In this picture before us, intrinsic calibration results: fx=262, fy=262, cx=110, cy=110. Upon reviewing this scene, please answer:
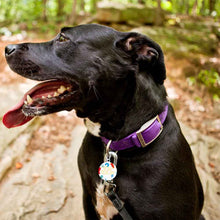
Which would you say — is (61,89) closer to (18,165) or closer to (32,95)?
(32,95)

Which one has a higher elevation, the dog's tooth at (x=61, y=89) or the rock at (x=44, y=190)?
the dog's tooth at (x=61, y=89)

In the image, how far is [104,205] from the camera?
2.10m

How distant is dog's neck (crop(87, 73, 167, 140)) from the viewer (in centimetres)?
196

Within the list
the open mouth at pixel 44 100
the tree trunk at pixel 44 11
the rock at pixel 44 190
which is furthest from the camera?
the tree trunk at pixel 44 11

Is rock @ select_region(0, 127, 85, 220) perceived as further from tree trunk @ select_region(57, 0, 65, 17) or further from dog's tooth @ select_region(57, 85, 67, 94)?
tree trunk @ select_region(57, 0, 65, 17)

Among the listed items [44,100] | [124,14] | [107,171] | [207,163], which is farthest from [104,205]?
[124,14]

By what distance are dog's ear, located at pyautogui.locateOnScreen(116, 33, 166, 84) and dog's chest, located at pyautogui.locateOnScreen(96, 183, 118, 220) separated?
3.20 feet

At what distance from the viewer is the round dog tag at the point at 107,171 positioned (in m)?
1.90

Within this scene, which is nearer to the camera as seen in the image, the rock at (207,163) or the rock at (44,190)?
the rock at (44,190)

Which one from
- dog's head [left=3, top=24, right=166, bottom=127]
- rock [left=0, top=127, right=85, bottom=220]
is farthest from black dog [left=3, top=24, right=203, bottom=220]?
rock [left=0, top=127, right=85, bottom=220]

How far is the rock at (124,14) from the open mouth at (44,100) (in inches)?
282

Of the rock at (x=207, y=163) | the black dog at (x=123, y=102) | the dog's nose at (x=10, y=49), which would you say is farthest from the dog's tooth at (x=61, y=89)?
the rock at (x=207, y=163)

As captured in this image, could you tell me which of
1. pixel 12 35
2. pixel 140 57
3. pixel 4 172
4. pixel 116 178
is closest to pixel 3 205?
pixel 4 172

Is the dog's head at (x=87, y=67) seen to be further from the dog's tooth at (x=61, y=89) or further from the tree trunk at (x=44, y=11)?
the tree trunk at (x=44, y=11)
